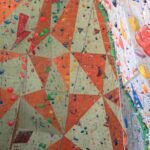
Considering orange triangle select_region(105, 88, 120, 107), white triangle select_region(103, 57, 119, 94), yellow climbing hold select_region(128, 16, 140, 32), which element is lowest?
orange triangle select_region(105, 88, 120, 107)

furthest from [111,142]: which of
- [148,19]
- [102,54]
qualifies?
[148,19]

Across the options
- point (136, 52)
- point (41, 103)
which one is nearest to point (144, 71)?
point (136, 52)

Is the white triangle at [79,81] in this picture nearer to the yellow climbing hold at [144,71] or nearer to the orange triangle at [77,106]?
the orange triangle at [77,106]

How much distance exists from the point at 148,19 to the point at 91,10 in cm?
99

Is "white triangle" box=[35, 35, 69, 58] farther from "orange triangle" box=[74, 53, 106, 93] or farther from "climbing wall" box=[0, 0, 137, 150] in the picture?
"orange triangle" box=[74, 53, 106, 93]

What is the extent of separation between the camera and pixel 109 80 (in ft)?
6.43

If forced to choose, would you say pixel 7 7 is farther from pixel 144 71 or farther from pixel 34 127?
pixel 144 71

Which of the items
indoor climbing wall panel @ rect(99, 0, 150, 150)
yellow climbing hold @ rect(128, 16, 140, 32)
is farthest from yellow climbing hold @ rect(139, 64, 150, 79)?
yellow climbing hold @ rect(128, 16, 140, 32)

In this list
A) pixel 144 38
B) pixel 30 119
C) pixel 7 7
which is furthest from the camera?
pixel 30 119

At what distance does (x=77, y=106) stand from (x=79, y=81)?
0.53 ft

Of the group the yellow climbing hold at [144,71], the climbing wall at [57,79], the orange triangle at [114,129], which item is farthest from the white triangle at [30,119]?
the yellow climbing hold at [144,71]

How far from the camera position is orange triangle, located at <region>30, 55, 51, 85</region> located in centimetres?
194

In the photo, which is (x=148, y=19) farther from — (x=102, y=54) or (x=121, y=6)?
(x=102, y=54)

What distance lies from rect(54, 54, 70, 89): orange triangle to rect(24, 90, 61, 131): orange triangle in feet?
0.54
